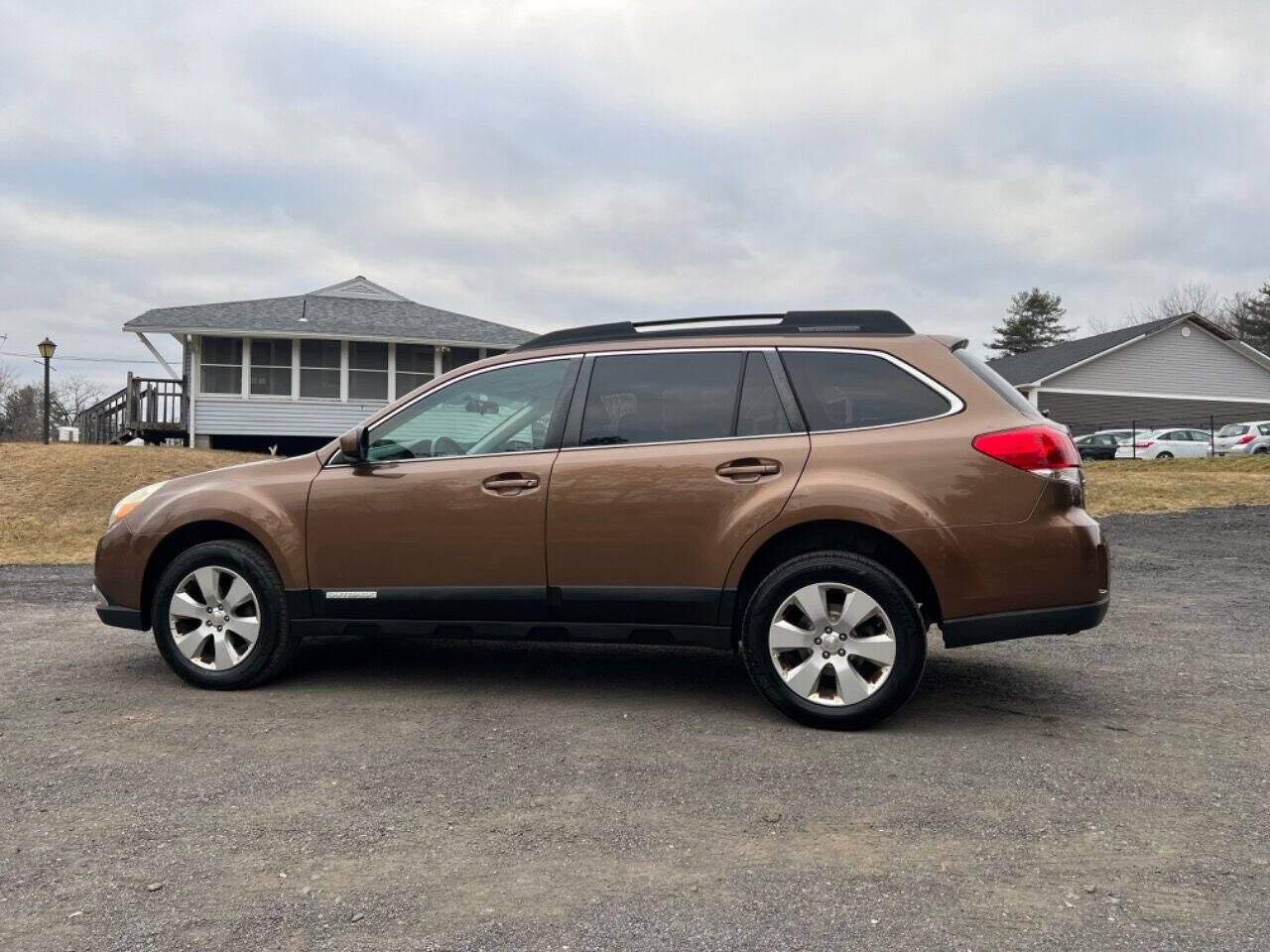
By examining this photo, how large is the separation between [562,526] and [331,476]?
51.8 inches

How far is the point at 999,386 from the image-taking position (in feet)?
14.9

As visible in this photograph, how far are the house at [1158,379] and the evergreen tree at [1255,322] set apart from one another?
31.6 metres

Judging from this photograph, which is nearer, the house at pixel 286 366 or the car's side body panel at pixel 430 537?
the car's side body panel at pixel 430 537

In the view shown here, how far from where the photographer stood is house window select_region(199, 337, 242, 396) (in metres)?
24.9

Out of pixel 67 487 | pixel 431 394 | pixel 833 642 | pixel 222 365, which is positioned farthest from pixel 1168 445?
pixel 431 394

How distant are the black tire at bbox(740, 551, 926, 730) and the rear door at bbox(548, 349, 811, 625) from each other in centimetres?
22

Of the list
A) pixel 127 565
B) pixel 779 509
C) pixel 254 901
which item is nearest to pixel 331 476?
pixel 127 565

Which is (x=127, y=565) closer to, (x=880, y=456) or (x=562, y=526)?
(x=562, y=526)

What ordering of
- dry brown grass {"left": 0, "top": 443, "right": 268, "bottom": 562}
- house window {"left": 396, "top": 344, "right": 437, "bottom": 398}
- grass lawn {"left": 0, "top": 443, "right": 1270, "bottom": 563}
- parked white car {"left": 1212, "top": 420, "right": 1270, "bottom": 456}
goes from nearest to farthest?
dry brown grass {"left": 0, "top": 443, "right": 268, "bottom": 562} < grass lawn {"left": 0, "top": 443, "right": 1270, "bottom": 563} < house window {"left": 396, "top": 344, "right": 437, "bottom": 398} < parked white car {"left": 1212, "top": 420, "right": 1270, "bottom": 456}

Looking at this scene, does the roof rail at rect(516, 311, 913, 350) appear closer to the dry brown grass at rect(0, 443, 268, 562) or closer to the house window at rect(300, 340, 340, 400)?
the dry brown grass at rect(0, 443, 268, 562)

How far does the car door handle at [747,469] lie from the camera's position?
4.46 meters

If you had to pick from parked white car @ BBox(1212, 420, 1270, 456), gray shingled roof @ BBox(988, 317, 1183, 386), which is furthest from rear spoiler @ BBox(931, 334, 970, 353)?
gray shingled roof @ BBox(988, 317, 1183, 386)

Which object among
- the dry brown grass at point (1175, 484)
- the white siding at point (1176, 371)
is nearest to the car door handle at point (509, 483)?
the dry brown grass at point (1175, 484)

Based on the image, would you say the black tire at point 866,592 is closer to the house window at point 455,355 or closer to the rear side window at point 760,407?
the rear side window at point 760,407
